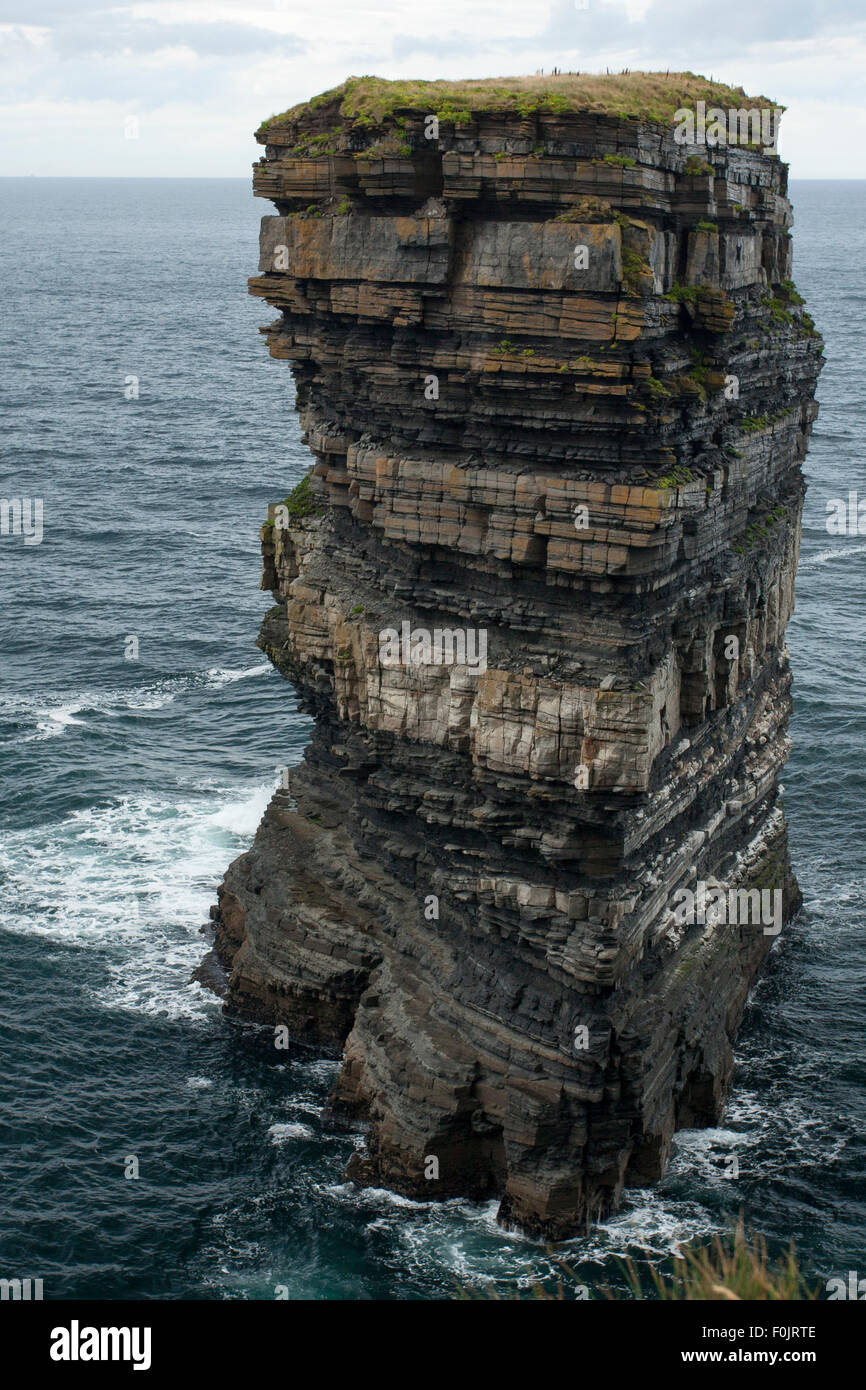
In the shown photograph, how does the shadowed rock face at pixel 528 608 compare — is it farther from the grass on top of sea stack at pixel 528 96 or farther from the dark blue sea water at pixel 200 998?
the dark blue sea water at pixel 200 998

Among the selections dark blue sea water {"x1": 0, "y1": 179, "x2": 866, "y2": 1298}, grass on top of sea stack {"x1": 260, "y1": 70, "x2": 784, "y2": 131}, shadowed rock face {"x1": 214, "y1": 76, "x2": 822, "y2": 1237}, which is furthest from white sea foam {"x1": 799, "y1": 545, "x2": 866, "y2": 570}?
grass on top of sea stack {"x1": 260, "y1": 70, "x2": 784, "y2": 131}

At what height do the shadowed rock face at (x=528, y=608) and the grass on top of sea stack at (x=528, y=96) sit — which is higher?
the grass on top of sea stack at (x=528, y=96)

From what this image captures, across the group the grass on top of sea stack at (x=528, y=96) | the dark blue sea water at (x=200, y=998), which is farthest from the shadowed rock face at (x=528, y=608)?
the dark blue sea water at (x=200, y=998)

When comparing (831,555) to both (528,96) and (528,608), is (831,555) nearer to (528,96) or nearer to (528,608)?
(528,608)

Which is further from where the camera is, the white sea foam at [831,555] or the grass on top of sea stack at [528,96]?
the white sea foam at [831,555]

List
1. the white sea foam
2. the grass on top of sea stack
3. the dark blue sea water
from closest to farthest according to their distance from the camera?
the grass on top of sea stack → the dark blue sea water → the white sea foam

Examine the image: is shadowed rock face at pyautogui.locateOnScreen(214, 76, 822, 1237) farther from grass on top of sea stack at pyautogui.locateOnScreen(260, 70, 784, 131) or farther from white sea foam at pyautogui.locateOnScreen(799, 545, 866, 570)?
white sea foam at pyautogui.locateOnScreen(799, 545, 866, 570)

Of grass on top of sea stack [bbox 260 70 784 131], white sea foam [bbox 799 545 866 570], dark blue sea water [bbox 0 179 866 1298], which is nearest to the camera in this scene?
grass on top of sea stack [bbox 260 70 784 131]
